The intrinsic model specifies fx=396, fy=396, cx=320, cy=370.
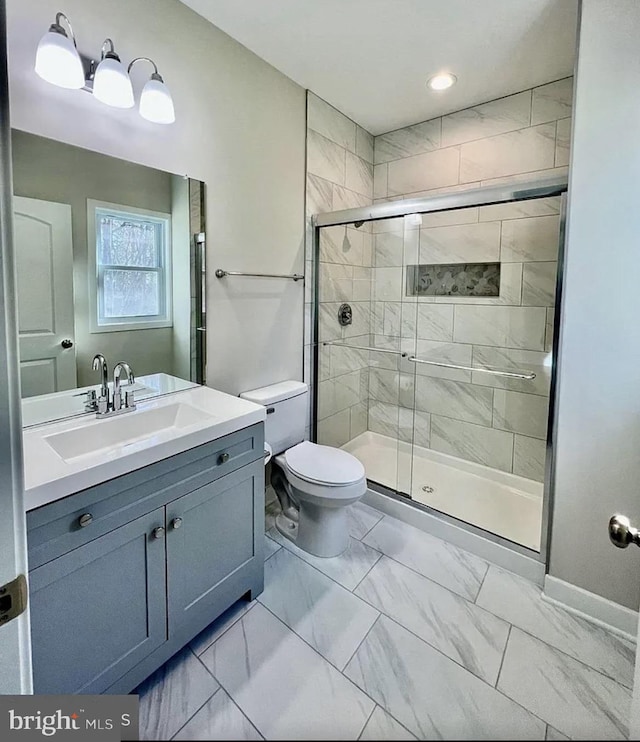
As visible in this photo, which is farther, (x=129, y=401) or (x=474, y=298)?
(x=474, y=298)

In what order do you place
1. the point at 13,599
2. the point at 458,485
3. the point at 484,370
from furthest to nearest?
the point at 458,485
the point at 484,370
the point at 13,599

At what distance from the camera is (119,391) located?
158 centimetres

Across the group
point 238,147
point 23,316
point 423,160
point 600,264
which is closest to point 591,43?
point 600,264

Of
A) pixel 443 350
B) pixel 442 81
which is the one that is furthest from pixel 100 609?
pixel 442 81

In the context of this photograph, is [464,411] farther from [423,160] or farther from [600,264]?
[423,160]

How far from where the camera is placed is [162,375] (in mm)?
1812

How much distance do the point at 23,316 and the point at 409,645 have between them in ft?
5.96

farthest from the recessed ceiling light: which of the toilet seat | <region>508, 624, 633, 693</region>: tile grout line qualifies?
<region>508, 624, 633, 693</region>: tile grout line

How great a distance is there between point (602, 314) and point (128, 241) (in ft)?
6.27

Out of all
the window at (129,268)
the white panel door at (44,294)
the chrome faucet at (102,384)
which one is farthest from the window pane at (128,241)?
the chrome faucet at (102,384)

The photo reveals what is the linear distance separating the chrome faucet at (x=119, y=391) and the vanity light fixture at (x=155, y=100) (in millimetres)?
988

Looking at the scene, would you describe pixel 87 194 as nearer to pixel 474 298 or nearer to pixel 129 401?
pixel 129 401

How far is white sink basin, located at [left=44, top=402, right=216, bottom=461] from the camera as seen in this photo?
4.51ft

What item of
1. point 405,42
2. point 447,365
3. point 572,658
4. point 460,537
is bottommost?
point 572,658
